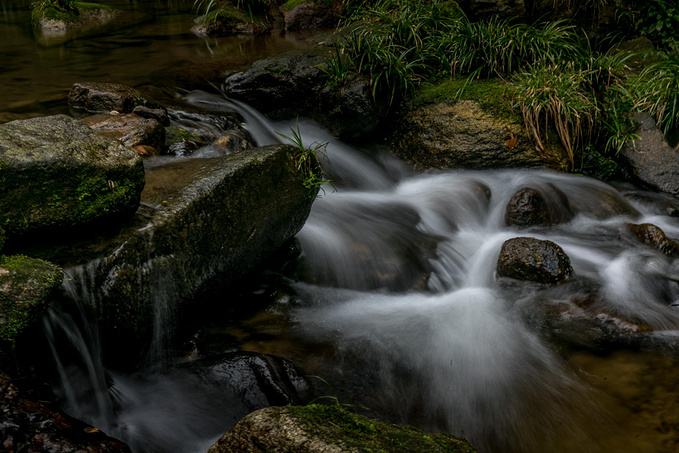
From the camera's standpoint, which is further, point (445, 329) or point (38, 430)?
point (445, 329)

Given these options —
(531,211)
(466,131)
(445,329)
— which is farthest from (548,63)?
(445,329)

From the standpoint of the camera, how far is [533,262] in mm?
4504

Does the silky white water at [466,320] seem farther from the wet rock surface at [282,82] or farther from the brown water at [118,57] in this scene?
the brown water at [118,57]

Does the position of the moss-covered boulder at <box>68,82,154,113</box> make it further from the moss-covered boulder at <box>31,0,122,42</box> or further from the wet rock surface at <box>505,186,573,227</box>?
the moss-covered boulder at <box>31,0,122,42</box>

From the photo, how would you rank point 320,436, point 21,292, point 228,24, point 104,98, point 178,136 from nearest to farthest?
1. point 320,436
2. point 21,292
3. point 178,136
4. point 104,98
5. point 228,24

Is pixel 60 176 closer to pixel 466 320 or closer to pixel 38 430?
pixel 38 430

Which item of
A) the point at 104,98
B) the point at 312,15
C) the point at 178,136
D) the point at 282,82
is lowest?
the point at 178,136

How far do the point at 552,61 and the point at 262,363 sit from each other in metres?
5.64

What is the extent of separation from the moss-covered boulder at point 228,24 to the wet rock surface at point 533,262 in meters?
9.41

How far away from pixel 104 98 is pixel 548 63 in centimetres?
564

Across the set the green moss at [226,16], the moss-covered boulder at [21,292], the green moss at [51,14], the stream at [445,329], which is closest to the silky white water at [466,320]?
the stream at [445,329]

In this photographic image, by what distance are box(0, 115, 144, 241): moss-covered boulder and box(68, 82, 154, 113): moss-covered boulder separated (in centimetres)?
307

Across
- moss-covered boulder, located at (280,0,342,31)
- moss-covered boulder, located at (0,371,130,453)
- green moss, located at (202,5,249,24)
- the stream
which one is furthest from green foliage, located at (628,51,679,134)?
green moss, located at (202,5,249,24)

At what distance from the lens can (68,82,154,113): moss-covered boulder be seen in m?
5.99
